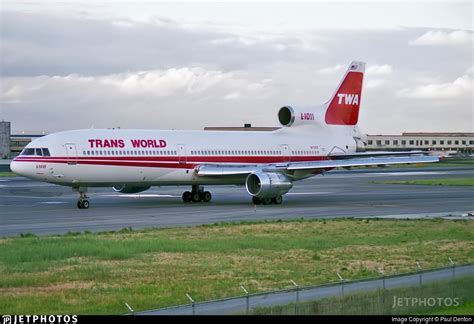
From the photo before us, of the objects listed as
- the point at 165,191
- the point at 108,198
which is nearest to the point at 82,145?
the point at 108,198

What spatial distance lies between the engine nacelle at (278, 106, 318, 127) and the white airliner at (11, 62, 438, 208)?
0.20ft

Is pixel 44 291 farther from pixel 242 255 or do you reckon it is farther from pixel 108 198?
pixel 108 198

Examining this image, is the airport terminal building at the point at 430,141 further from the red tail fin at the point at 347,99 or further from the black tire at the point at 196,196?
the black tire at the point at 196,196

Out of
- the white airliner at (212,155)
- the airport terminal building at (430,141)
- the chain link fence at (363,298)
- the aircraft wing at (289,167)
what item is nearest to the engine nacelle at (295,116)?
the white airliner at (212,155)

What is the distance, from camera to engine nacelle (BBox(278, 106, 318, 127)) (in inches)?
1945

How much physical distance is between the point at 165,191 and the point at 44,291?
38.9 m

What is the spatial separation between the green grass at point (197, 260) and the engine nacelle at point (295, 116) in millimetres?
21051

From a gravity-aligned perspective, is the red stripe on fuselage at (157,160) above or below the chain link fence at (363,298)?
above

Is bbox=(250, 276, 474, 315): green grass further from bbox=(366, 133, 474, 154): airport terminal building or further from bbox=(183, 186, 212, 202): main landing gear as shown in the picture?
bbox=(366, 133, 474, 154): airport terminal building

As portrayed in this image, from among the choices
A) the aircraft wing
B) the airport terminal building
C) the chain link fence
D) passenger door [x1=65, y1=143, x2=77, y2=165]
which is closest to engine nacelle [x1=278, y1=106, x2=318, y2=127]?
the aircraft wing

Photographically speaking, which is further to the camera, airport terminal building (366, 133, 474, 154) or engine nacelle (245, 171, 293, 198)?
airport terminal building (366, 133, 474, 154)

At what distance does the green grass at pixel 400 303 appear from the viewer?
40.2ft

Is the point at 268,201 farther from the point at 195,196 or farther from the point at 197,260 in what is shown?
the point at 197,260

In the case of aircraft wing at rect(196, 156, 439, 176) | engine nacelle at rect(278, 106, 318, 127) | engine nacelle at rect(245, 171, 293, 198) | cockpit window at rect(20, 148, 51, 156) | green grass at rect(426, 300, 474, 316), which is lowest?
green grass at rect(426, 300, 474, 316)
